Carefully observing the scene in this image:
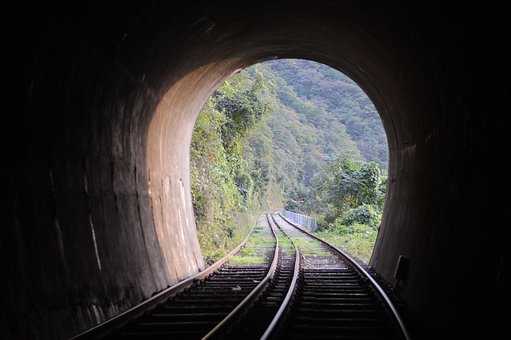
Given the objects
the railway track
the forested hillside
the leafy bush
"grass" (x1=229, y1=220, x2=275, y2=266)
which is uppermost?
the forested hillside

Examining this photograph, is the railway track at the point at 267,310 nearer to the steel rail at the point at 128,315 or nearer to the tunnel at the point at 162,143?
the steel rail at the point at 128,315

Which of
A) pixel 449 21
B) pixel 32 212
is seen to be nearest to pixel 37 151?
pixel 32 212

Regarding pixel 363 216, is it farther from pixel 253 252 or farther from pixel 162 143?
pixel 162 143

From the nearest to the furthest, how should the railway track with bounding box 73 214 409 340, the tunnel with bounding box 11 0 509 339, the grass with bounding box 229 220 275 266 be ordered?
the tunnel with bounding box 11 0 509 339 → the railway track with bounding box 73 214 409 340 → the grass with bounding box 229 220 275 266

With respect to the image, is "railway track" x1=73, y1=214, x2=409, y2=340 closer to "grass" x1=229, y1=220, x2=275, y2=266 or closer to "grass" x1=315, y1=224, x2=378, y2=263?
"grass" x1=229, y1=220, x2=275, y2=266

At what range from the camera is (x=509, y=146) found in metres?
4.92

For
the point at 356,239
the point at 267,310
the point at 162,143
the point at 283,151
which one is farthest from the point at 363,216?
the point at 283,151

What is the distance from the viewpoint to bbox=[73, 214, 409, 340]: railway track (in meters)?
6.33

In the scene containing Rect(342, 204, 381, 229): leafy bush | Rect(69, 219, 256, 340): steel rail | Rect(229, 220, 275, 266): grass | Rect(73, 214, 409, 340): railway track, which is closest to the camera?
Rect(69, 219, 256, 340): steel rail

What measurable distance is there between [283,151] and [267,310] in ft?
231

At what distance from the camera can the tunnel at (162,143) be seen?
538 cm

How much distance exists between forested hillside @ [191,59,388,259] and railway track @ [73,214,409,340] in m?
5.95

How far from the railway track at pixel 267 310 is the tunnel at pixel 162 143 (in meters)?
0.37

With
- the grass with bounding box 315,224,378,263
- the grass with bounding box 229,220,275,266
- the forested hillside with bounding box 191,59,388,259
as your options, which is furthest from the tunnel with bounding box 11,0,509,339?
the forested hillside with bounding box 191,59,388,259
